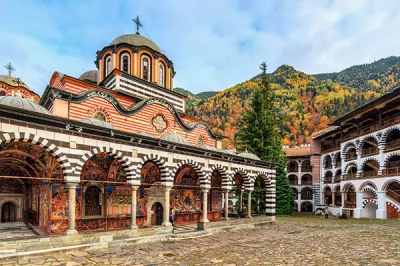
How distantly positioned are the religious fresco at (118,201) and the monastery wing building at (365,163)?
21.4 meters

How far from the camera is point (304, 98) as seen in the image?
9069 cm

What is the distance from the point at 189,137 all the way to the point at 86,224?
9.40 m

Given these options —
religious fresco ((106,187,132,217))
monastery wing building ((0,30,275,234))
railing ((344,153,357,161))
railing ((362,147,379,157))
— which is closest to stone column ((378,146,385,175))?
railing ((362,147,379,157))

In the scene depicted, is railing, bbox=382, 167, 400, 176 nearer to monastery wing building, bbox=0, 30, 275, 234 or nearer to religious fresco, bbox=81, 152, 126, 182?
monastery wing building, bbox=0, 30, 275, 234

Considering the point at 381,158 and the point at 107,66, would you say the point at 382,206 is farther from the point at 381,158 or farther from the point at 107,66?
the point at 107,66

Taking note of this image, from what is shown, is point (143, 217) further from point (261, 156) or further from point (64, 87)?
point (261, 156)

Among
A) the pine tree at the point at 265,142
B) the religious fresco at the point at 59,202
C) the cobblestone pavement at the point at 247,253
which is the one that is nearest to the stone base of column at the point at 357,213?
the pine tree at the point at 265,142

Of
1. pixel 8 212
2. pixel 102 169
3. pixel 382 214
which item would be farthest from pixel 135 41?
pixel 382 214

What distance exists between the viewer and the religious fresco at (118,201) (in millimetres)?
14531

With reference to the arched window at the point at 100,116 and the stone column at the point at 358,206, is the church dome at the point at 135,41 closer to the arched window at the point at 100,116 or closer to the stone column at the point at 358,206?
the arched window at the point at 100,116

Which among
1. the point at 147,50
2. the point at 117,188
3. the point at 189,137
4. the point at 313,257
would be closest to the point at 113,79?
the point at 147,50

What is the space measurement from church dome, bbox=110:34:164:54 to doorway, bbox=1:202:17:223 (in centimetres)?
1306

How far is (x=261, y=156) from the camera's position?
29.8 meters

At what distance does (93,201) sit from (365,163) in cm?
2604
